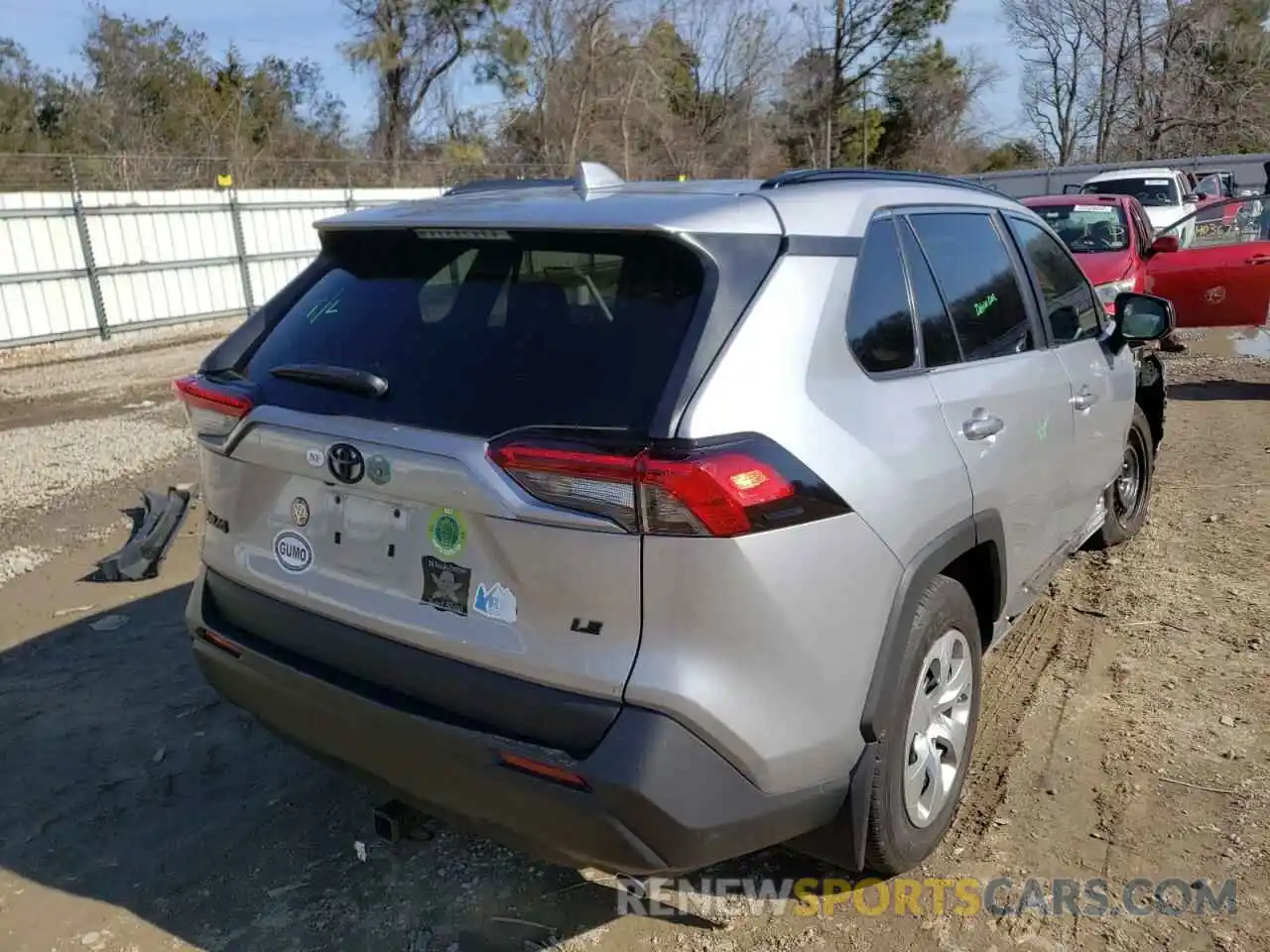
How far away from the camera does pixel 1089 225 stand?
10.8 m

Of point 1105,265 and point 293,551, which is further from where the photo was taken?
point 1105,265

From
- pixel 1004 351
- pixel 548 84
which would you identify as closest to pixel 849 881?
pixel 1004 351

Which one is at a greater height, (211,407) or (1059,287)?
(1059,287)

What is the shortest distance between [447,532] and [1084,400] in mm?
2716

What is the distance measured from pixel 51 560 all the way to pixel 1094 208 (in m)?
10.6

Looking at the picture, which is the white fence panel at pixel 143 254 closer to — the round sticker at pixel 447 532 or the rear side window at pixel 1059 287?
the rear side window at pixel 1059 287

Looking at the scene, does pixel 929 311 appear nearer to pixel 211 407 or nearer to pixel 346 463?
pixel 346 463

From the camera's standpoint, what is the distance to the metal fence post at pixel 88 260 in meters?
13.6

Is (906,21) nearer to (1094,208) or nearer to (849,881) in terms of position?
(1094,208)

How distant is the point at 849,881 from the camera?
111 inches

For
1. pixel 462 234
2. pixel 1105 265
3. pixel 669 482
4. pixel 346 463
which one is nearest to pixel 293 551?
pixel 346 463

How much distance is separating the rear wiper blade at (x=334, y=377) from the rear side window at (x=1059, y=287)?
2508mm

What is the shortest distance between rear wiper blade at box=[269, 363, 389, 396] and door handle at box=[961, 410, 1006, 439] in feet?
5.27

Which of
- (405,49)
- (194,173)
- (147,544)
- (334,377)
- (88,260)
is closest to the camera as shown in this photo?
(334,377)
